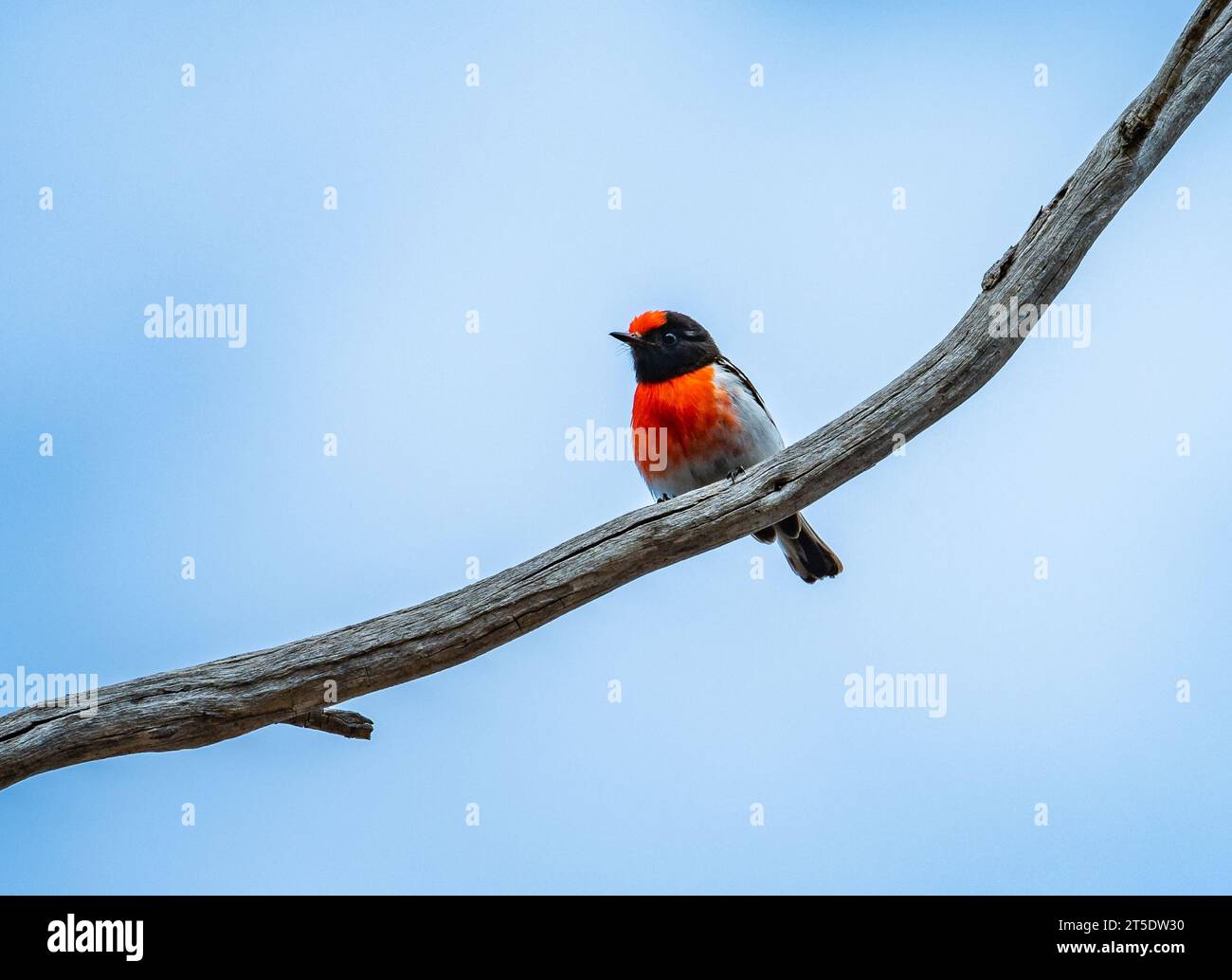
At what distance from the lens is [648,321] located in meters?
6.79

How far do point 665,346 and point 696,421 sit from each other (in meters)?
0.60

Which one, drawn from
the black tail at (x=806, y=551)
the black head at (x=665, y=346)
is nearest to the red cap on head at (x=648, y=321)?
the black head at (x=665, y=346)

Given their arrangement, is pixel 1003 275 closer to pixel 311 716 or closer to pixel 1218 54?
pixel 1218 54

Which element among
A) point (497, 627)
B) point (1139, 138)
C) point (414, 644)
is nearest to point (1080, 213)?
point (1139, 138)

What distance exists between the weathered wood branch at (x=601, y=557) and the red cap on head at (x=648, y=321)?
227cm

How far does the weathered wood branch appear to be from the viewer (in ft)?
15.0

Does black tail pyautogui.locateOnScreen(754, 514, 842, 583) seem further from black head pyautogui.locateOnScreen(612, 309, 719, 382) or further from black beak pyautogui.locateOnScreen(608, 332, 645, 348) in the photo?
black beak pyautogui.locateOnScreen(608, 332, 645, 348)

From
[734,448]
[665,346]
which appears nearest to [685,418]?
[734,448]

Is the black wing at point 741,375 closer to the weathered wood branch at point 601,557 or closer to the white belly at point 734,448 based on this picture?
the white belly at point 734,448

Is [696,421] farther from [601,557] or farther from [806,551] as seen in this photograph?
[601,557]

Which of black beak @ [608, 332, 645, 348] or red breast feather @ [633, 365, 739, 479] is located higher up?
black beak @ [608, 332, 645, 348]

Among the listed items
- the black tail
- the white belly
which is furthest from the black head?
the black tail

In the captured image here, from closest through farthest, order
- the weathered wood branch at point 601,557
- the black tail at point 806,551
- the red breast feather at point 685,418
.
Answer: the weathered wood branch at point 601,557
the red breast feather at point 685,418
the black tail at point 806,551

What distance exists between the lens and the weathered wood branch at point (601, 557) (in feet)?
15.0
